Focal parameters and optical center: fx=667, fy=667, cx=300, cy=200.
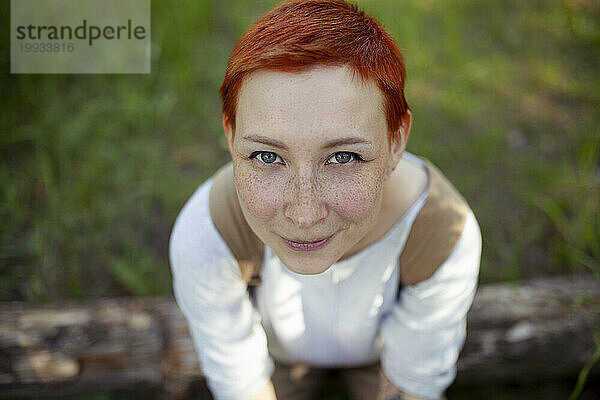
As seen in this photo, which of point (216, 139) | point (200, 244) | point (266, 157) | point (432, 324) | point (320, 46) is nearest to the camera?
point (320, 46)

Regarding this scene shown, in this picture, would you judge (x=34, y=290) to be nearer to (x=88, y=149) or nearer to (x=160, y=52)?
(x=88, y=149)

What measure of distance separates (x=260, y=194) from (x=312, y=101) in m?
0.20

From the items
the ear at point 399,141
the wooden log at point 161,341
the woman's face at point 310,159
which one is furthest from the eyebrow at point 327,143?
the wooden log at point 161,341

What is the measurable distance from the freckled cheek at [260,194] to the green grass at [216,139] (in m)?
1.30

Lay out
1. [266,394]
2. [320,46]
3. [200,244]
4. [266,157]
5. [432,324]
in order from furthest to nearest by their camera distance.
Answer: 1. [266,394]
2. [432,324]
3. [200,244]
4. [266,157]
5. [320,46]

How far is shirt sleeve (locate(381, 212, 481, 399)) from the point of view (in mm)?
1459

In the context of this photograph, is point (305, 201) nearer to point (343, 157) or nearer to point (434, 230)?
point (343, 157)

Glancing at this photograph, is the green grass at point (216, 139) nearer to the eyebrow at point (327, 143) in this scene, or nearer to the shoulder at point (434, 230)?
the shoulder at point (434, 230)

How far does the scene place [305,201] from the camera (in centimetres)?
114

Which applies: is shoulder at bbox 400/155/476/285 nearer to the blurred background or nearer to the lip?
the lip

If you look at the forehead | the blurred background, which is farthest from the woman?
the blurred background

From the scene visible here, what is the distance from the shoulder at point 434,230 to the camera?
1.40 m

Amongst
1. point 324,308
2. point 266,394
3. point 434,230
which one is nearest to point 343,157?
point 434,230

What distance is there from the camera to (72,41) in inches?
109
